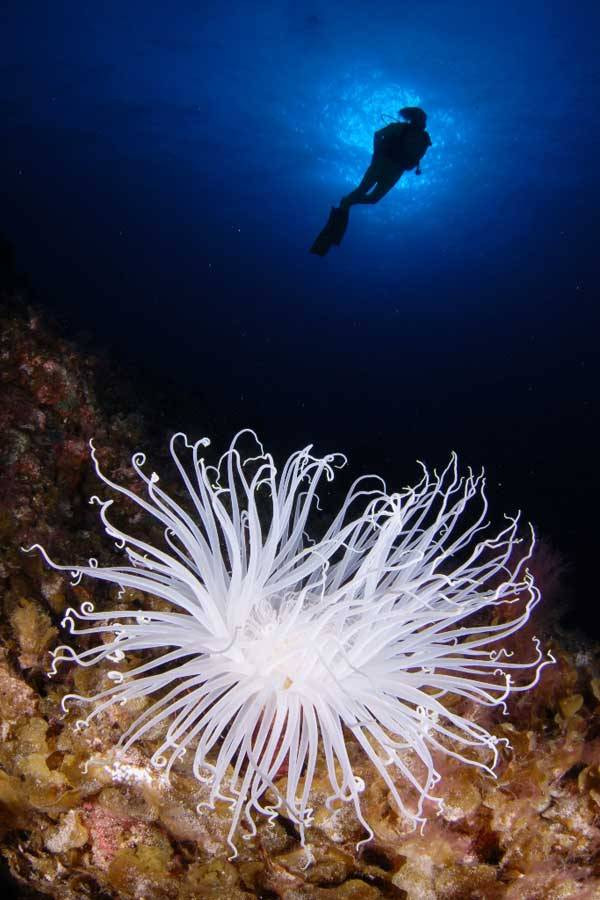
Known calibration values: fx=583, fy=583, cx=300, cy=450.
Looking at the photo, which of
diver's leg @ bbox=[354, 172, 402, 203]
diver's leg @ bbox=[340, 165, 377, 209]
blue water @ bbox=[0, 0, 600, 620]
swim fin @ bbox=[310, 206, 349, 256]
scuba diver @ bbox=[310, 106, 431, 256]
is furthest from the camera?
blue water @ bbox=[0, 0, 600, 620]

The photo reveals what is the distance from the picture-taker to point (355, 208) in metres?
32.3

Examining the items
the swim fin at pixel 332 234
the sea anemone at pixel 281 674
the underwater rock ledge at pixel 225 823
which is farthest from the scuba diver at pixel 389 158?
the underwater rock ledge at pixel 225 823

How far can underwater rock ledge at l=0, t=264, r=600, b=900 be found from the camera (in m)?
2.65

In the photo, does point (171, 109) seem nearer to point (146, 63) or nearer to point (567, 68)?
point (146, 63)

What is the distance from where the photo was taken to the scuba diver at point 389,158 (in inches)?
577

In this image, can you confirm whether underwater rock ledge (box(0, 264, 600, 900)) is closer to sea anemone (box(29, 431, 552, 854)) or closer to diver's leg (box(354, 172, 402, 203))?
sea anemone (box(29, 431, 552, 854))

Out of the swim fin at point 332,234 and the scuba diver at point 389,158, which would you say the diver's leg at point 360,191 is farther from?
the swim fin at point 332,234

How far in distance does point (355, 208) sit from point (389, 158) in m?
17.6

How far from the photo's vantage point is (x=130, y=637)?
2.67 meters

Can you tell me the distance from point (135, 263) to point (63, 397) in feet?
191

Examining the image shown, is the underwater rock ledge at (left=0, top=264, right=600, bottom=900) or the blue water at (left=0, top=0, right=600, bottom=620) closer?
the underwater rock ledge at (left=0, top=264, right=600, bottom=900)

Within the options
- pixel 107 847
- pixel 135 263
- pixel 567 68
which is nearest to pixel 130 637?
pixel 107 847

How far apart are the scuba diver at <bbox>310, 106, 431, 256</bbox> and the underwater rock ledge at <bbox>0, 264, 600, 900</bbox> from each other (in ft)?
45.3

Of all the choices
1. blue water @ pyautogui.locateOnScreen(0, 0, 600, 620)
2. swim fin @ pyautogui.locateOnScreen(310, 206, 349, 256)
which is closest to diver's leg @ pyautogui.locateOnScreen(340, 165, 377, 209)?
swim fin @ pyautogui.locateOnScreen(310, 206, 349, 256)
